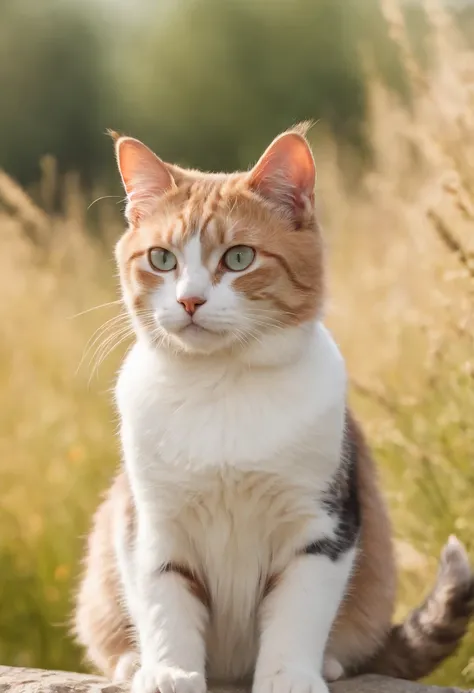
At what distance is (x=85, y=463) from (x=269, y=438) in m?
1.21

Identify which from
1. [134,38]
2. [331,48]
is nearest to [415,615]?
[331,48]

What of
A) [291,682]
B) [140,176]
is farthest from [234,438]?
Answer: [140,176]

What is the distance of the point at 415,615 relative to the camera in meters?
1.65

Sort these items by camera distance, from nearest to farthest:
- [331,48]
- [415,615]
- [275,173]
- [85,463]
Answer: [275,173]
[415,615]
[85,463]
[331,48]

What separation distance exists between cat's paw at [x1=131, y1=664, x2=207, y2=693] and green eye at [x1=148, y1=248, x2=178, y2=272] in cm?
58

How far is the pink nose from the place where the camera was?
135cm

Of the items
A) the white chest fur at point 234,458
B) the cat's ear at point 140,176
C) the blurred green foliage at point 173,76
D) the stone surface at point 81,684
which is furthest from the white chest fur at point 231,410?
the blurred green foliage at point 173,76

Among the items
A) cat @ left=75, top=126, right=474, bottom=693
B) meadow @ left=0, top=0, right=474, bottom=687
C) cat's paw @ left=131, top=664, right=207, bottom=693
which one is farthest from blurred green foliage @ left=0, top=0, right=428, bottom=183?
cat's paw @ left=131, top=664, right=207, bottom=693

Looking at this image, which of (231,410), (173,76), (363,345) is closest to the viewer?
(231,410)

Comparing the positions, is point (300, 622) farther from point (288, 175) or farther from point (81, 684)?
point (288, 175)

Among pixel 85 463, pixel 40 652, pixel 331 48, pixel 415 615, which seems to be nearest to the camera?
pixel 415 615

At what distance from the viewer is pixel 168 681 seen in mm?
1330

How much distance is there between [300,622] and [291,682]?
0.08 metres

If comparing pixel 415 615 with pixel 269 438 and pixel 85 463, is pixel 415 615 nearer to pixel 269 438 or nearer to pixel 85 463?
pixel 269 438
